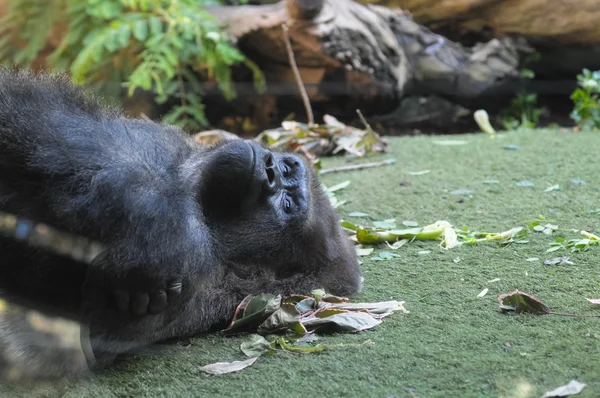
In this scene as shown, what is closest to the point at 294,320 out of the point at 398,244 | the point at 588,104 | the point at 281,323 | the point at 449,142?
the point at 281,323

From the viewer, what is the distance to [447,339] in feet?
5.78

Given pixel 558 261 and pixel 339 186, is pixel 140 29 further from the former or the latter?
pixel 558 261

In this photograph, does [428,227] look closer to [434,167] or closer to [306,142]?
[434,167]

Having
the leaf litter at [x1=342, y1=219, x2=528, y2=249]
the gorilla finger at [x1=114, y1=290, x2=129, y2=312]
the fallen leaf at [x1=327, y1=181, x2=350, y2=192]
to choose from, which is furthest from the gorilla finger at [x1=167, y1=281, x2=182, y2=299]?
the fallen leaf at [x1=327, y1=181, x2=350, y2=192]

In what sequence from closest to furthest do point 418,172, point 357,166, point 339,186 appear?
point 339,186 → point 418,172 → point 357,166

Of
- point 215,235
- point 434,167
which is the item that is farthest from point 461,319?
point 434,167

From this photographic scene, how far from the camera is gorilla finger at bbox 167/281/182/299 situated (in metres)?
1.66

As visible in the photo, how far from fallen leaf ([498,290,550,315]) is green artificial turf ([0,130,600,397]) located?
0.04 m

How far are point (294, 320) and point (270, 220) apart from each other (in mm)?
368

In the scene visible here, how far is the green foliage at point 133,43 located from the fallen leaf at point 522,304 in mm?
4751

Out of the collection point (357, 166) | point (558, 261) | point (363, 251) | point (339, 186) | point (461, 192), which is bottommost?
point (357, 166)

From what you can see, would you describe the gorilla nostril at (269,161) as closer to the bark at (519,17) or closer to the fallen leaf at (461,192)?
the fallen leaf at (461,192)

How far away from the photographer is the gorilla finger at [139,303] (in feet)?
5.27

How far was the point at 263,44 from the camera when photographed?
6.72m
